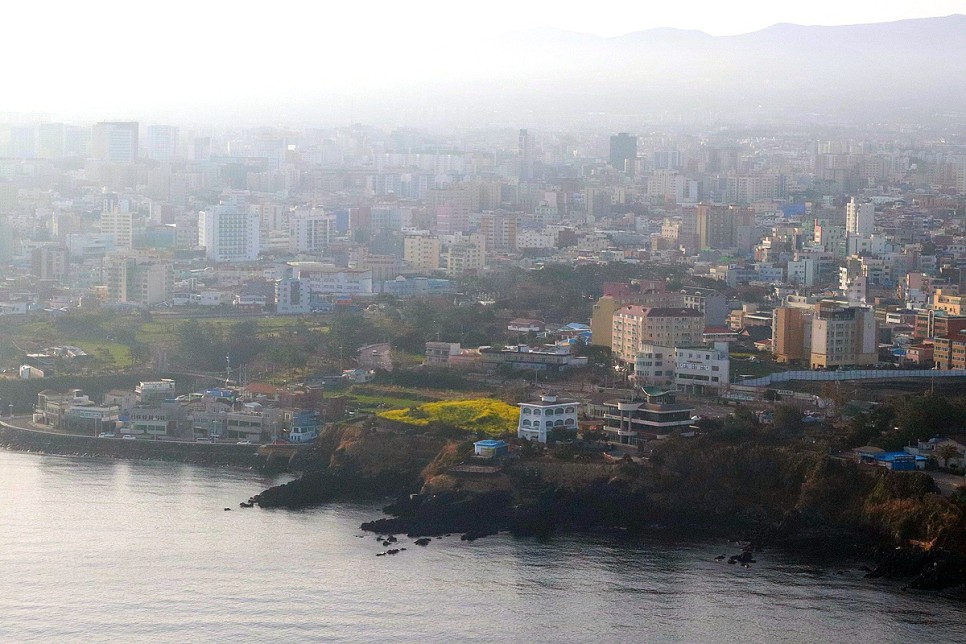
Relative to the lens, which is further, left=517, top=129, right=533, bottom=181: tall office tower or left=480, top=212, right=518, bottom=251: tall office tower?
left=517, top=129, right=533, bottom=181: tall office tower

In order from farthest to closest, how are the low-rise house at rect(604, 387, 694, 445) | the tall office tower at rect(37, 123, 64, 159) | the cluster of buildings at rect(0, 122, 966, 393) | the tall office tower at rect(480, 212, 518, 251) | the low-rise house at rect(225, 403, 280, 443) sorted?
the tall office tower at rect(37, 123, 64, 159)
the tall office tower at rect(480, 212, 518, 251)
the cluster of buildings at rect(0, 122, 966, 393)
the low-rise house at rect(225, 403, 280, 443)
the low-rise house at rect(604, 387, 694, 445)

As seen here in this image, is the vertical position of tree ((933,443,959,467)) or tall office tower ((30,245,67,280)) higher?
tall office tower ((30,245,67,280))

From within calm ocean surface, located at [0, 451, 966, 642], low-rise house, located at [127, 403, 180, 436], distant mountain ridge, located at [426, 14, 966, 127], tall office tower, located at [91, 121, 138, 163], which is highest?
distant mountain ridge, located at [426, 14, 966, 127]

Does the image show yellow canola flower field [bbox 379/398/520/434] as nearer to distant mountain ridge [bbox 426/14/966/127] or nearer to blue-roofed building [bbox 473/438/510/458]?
blue-roofed building [bbox 473/438/510/458]

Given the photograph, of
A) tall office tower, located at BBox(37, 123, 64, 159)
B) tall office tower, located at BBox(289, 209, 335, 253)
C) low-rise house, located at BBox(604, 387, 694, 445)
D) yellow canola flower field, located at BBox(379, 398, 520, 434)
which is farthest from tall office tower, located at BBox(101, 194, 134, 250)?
low-rise house, located at BBox(604, 387, 694, 445)

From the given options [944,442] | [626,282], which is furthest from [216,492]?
[626,282]

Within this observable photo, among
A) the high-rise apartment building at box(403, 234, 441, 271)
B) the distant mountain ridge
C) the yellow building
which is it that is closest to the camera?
the yellow building
